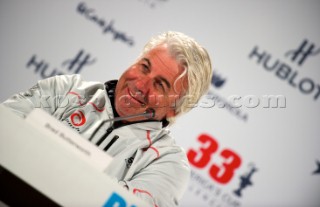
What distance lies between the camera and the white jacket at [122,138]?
3.35ft

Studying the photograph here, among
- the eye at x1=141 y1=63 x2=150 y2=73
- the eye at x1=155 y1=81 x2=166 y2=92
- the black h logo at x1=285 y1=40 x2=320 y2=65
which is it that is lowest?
the eye at x1=155 y1=81 x2=166 y2=92

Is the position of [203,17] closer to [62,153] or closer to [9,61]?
[9,61]

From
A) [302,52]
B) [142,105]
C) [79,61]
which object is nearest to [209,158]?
[142,105]

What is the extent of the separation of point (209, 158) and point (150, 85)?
517 mm

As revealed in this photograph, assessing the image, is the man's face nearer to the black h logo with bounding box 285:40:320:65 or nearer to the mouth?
the mouth

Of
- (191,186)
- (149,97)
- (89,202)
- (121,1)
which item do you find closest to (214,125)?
(191,186)

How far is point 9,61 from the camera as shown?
1655 millimetres

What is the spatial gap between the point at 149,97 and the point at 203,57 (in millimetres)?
251

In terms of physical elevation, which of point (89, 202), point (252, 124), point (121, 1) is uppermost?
point (121, 1)

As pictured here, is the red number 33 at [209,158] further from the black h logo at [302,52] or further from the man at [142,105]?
the black h logo at [302,52]

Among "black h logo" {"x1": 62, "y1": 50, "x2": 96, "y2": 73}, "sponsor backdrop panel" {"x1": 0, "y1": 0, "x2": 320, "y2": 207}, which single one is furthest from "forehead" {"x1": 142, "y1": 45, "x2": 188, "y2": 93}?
"black h logo" {"x1": 62, "y1": 50, "x2": 96, "y2": 73}

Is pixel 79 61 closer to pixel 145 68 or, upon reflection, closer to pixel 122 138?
pixel 145 68

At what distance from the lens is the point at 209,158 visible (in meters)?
1.49

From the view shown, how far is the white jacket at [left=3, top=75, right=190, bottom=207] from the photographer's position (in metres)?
1.02
